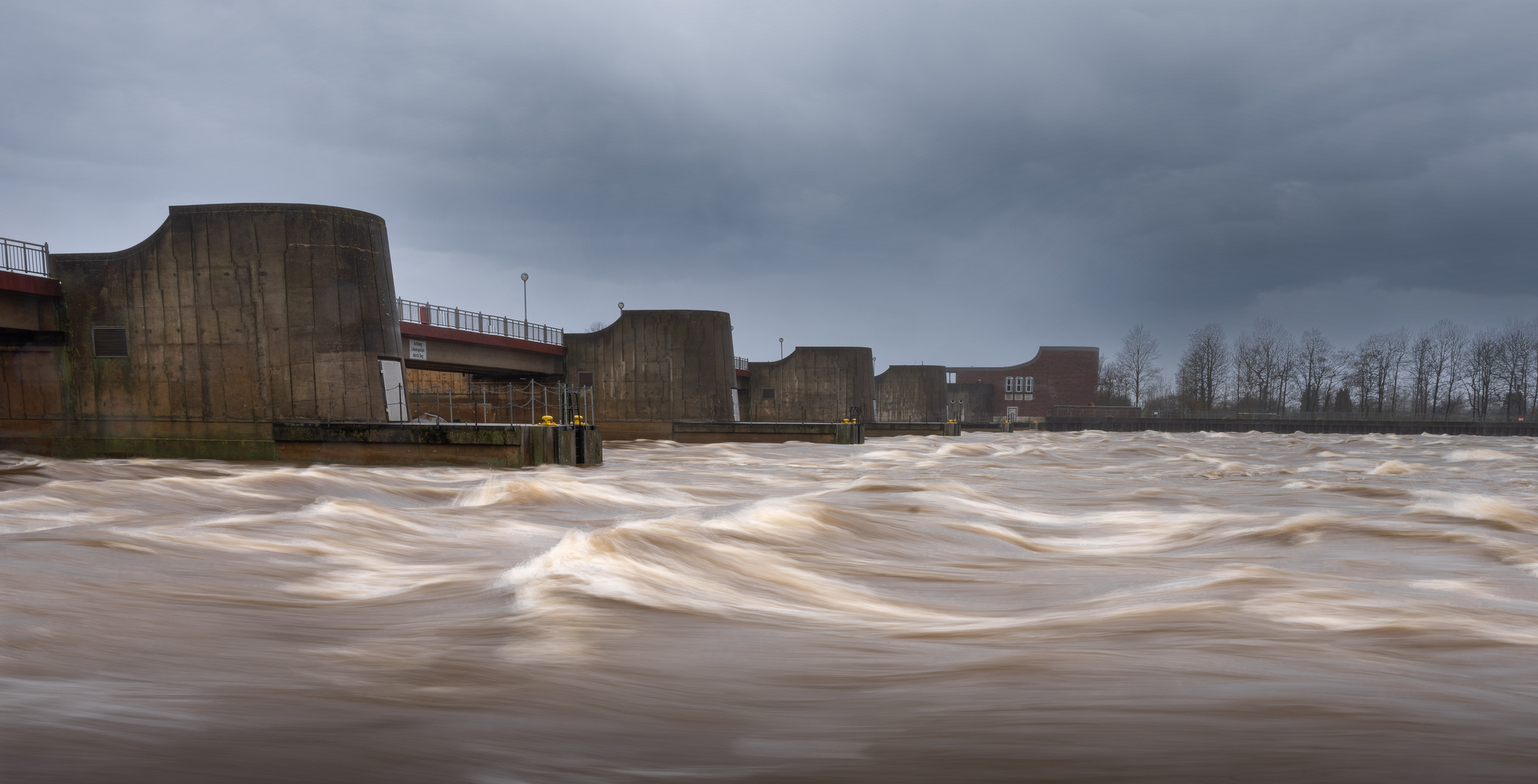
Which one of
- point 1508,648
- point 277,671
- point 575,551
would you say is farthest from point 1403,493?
point 277,671

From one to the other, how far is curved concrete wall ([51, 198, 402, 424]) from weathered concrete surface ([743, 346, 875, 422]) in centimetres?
3378

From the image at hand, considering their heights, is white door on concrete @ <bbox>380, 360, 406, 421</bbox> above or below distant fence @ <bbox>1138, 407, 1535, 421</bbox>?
above

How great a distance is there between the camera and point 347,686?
3447mm

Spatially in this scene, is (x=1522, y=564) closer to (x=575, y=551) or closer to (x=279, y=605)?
(x=575, y=551)

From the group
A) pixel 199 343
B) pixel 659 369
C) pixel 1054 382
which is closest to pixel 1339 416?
pixel 1054 382

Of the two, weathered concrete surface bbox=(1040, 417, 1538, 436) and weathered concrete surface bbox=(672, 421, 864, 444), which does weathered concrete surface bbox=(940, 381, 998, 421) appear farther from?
weathered concrete surface bbox=(672, 421, 864, 444)

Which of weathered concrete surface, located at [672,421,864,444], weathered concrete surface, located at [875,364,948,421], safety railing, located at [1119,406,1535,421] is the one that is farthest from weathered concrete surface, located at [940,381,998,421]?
weathered concrete surface, located at [672,421,864,444]

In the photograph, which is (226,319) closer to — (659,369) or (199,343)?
(199,343)

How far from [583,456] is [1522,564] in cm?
1676

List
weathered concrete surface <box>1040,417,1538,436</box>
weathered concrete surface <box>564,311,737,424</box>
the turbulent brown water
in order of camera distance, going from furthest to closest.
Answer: weathered concrete surface <box>1040,417,1538,436</box> < weathered concrete surface <box>564,311,737,424</box> < the turbulent brown water

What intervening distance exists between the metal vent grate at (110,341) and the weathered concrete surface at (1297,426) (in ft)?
225

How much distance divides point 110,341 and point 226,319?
9.55 feet

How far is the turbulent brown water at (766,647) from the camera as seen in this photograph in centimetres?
264

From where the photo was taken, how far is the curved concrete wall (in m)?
20.3
